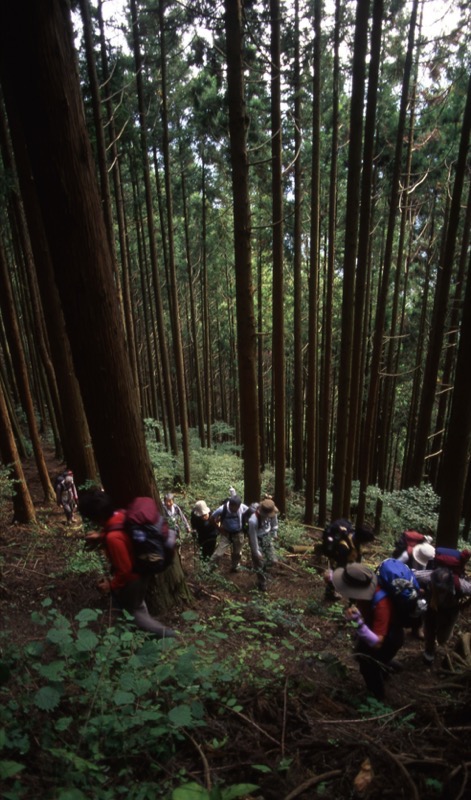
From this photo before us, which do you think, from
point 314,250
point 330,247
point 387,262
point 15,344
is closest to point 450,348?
point 387,262

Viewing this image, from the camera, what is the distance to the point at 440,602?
15.9 ft

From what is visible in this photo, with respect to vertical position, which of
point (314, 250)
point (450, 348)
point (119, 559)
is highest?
point (314, 250)

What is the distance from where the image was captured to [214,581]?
23.2ft

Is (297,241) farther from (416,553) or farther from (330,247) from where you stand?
(416,553)

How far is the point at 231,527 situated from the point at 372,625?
4.25 meters

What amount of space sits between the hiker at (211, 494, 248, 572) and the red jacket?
410cm

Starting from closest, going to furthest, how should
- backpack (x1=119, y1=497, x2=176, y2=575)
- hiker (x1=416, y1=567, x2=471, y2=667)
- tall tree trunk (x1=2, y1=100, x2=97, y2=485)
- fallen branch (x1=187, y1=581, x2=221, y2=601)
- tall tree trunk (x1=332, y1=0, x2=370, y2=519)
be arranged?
backpack (x1=119, y1=497, x2=176, y2=575) < hiker (x1=416, y1=567, x2=471, y2=667) < fallen branch (x1=187, y1=581, x2=221, y2=601) < tall tree trunk (x1=332, y1=0, x2=370, y2=519) < tall tree trunk (x1=2, y1=100, x2=97, y2=485)

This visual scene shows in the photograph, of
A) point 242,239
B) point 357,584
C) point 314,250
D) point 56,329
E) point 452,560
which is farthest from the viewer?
point 314,250

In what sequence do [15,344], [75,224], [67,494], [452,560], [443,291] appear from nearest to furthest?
[75,224]
[452,560]
[15,344]
[443,291]
[67,494]

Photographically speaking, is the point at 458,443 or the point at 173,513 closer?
the point at 458,443

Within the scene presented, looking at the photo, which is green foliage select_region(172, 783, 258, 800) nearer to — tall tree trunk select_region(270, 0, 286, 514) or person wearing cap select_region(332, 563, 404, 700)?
person wearing cap select_region(332, 563, 404, 700)

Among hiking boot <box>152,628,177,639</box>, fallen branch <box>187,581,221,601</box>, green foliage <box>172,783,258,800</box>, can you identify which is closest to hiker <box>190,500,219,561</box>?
fallen branch <box>187,581,221,601</box>

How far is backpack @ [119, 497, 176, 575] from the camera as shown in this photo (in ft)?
12.6

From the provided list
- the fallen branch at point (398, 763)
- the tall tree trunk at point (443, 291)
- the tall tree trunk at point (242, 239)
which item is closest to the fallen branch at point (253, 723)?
the fallen branch at point (398, 763)
